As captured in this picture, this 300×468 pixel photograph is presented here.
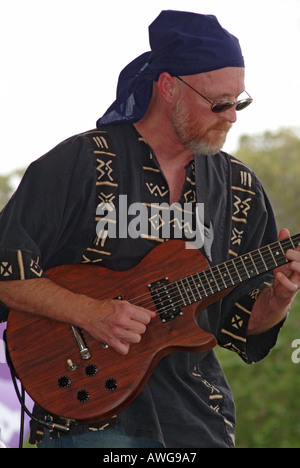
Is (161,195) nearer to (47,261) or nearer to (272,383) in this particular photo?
(47,261)

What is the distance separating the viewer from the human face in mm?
2477

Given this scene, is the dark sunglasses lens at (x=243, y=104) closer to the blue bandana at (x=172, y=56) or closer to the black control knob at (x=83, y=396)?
the blue bandana at (x=172, y=56)

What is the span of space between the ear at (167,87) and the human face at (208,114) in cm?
5

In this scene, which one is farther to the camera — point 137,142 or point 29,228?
point 137,142

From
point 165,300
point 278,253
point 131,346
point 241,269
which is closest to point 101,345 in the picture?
point 131,346

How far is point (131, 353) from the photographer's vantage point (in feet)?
7.32

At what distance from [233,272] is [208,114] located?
1.94 feet

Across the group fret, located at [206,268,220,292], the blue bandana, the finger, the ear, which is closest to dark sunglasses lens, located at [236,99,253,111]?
the blue bandana

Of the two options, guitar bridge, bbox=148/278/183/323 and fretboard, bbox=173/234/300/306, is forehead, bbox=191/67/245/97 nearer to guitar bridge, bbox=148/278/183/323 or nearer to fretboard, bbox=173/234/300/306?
fretboard, bbox=173/234/300/306

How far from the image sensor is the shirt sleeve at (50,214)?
2.22 meters

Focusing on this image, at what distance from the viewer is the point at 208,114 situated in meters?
2.51

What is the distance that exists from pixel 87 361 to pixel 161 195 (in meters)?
0.66

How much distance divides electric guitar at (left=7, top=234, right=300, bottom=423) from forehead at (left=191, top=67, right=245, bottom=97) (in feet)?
1.88

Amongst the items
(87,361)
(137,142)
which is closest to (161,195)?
(137,142)
